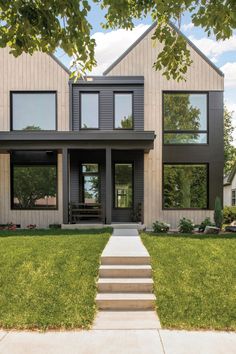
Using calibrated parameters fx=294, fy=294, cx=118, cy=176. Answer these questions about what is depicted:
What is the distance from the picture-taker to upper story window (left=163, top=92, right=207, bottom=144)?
534 inches

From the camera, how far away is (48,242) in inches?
310

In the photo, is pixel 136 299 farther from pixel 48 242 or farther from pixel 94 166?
pixel 94 166

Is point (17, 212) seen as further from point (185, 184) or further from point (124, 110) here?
point (185, 184)

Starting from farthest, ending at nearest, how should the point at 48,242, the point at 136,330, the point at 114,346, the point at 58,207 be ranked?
the point at 58,207 < the point at 48,242 < the point at 136,330 < the point at 114,346

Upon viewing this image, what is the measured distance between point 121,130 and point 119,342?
10.3 metres

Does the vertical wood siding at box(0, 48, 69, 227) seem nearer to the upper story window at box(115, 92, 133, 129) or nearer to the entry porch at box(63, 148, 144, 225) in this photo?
the entry porch at box(63, 148, 144, 225)

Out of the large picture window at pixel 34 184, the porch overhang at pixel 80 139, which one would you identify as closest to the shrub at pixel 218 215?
the porch overhang at pixel 80 139

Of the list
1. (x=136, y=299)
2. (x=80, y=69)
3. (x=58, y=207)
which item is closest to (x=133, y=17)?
(x=80, y=69)

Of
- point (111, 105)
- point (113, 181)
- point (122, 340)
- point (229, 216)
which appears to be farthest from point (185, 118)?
point (122, 340)

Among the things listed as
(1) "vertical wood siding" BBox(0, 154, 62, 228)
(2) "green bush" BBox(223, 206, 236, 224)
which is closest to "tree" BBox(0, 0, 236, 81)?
(1) "vertical wood siding" BBox(0, 154, 62, 228)

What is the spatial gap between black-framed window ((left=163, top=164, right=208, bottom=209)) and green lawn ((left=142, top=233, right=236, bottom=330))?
19.7 feet

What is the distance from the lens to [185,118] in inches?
536

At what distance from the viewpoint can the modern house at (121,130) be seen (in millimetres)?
13336

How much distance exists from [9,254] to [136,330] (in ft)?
12.3
